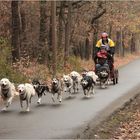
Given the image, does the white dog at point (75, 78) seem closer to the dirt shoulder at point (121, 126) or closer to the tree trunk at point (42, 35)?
the dirt shoulder at point (121, 126)

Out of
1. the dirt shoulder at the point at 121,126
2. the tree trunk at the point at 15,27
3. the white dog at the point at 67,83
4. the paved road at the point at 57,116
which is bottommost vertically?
the dirt shoulder at the point at 121,126

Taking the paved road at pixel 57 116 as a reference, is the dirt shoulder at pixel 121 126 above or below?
below

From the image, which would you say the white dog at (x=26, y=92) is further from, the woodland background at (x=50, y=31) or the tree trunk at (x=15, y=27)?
the tree trunk at (x=15, y=27)

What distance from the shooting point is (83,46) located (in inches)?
1945

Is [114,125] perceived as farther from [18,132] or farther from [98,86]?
[98,86]

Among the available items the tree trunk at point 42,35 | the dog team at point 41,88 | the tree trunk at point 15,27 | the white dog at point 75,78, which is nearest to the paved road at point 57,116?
the dog team at point 41,88

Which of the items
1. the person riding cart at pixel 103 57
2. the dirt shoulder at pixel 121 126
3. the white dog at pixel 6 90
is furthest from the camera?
the person riding cart at pixel 103 57

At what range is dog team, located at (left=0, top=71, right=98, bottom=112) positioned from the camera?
52.2 ft

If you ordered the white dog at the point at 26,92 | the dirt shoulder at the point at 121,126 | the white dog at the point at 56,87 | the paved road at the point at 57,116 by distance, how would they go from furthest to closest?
the white dog at the point at 56,87 → the white dog at the point at 26,92 → the dirt shoulder at the point at 121,126 → the paved road at the point at 57,116

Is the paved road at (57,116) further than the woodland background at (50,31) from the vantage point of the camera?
No

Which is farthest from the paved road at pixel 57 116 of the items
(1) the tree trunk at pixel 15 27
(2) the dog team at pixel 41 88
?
(1) the tree trunk at pixel 15 27

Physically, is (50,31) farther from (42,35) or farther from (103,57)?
(103,57)

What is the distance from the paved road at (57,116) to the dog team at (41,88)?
303 mm

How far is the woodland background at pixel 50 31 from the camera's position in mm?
26234
